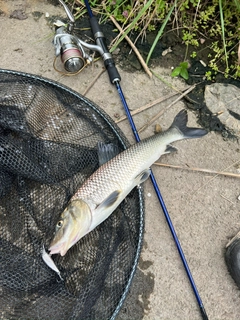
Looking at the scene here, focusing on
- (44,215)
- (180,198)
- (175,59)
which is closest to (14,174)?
(44,215)

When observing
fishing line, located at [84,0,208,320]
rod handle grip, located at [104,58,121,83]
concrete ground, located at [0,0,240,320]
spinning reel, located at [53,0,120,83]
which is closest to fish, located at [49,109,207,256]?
fishing line, located at [84,0,208,320]

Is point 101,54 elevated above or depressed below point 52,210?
above

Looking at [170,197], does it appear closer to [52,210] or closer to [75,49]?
[52,210]

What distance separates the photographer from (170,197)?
2676mm

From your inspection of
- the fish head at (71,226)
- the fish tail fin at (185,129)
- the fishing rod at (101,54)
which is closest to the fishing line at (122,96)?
the fishing rod at (101,54)

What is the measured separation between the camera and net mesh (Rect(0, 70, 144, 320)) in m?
2.04

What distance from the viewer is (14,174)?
2.26 m

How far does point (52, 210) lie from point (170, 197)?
2.99ft

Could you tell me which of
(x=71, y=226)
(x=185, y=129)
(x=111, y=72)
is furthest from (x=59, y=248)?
(x=111, y=72)

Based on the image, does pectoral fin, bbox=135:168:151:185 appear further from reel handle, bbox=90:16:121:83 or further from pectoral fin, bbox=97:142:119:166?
reel handle, bbox=90:16:121:83

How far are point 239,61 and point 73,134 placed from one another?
1.57 m

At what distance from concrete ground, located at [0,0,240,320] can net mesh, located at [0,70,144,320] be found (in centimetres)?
41

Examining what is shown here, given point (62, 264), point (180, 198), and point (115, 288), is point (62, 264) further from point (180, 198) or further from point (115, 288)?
point (180, 198)

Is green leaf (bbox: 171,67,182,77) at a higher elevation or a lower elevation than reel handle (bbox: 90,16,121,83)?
lower
